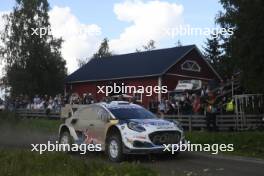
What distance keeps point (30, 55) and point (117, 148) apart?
50.5 m

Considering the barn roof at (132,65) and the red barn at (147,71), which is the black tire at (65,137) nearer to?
the red barn at (147,71)

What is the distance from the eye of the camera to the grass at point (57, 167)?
1091 centimetres

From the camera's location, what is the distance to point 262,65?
61.2 feet

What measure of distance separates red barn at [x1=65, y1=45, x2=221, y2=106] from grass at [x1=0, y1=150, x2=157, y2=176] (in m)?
31.3

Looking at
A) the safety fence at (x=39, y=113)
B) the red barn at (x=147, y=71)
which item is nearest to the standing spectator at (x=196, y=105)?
the safety fence at (x=39, y=113)

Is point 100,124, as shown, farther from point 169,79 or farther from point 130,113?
point 169,79

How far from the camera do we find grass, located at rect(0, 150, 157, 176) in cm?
1091

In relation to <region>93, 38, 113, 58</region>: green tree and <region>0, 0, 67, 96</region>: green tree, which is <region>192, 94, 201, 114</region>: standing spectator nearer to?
<region>0, 0, 67, 96</region>: green tree

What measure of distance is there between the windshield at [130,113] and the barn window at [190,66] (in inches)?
1324

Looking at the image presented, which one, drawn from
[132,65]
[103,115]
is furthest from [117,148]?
[132,65]

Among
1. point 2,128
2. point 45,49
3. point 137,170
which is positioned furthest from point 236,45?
point 45,49

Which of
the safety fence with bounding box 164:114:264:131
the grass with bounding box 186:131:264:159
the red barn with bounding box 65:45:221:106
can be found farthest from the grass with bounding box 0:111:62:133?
the red barn with bounding box 65:45:221:106

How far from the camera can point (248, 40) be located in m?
18.3

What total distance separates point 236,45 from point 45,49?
159 feet
